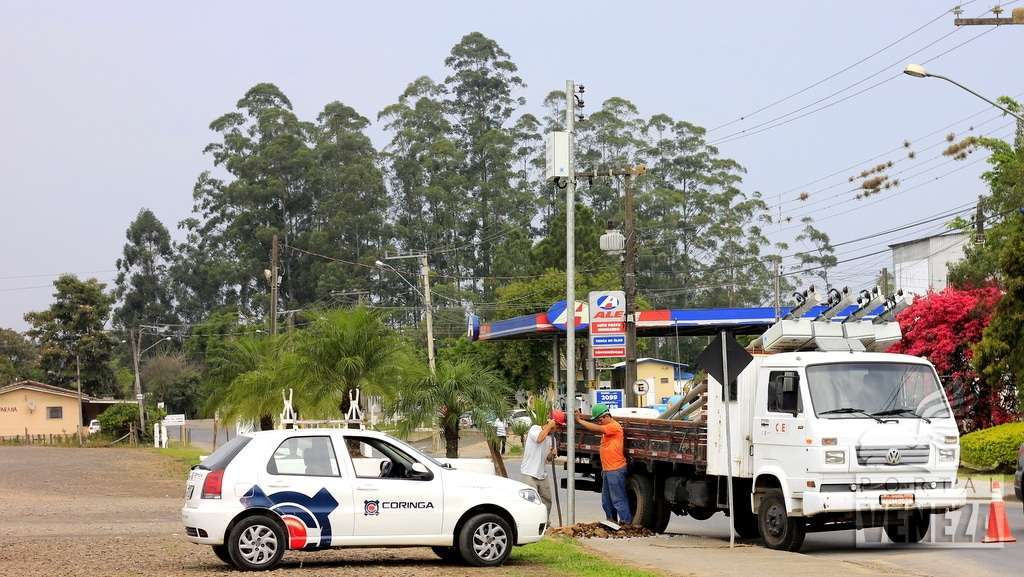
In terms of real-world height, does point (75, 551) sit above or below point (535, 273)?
below

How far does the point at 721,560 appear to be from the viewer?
14.7 metres

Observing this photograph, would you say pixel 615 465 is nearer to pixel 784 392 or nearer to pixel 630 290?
pixel 784 392

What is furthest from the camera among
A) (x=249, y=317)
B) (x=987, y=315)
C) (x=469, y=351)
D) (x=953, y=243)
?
(x=249, y=317)

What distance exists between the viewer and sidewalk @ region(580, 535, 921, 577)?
1339 cm

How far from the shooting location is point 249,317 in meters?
97.9

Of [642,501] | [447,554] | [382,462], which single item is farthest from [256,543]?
[642,501]

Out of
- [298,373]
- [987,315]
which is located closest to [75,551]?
[298,373]

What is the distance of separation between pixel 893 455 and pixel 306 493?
6.90m

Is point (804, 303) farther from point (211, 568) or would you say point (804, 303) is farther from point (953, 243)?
point (953, 243)

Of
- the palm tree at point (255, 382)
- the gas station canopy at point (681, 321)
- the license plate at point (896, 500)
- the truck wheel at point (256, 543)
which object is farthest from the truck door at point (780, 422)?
the gas station canopy at point (681, 321)

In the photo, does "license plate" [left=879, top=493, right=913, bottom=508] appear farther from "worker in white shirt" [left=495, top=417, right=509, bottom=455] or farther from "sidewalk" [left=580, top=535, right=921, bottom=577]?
"worker in white shirt" [left=495, top=417, right=509, bottom=455]

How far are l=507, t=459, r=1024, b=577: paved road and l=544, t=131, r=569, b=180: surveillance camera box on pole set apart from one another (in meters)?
5.79

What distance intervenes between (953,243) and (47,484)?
49669mm

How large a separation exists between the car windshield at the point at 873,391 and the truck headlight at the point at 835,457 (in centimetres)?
47
